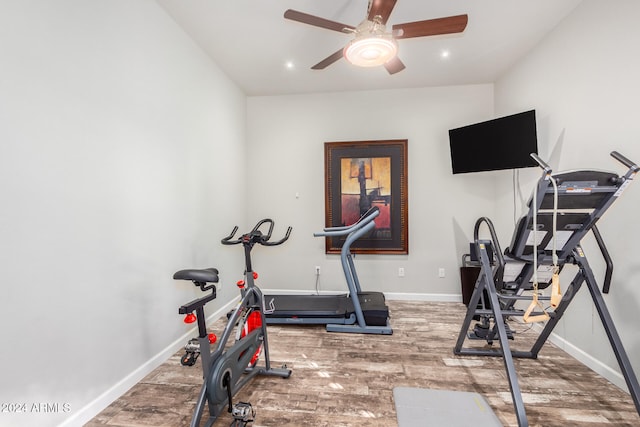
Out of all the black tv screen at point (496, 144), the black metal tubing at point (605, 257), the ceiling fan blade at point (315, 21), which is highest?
the ceiling fan blade at point (315, 21)

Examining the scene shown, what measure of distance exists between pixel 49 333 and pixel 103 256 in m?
0.49

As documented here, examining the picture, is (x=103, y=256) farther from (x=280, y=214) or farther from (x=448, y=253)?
(x=448, y=253)

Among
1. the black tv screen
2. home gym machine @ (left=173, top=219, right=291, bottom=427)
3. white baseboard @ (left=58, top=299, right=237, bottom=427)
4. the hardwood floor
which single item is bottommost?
the hardwood floor

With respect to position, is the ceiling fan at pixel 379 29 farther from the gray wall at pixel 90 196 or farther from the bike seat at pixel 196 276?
the bike seat at pixel 196 276

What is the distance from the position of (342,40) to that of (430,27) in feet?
3.69

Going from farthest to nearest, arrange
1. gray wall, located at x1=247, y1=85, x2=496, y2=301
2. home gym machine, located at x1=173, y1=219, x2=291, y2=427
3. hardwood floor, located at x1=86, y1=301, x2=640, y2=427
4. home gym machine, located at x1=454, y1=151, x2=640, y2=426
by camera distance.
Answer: gray wall, located at x1=247, y1=85, x2=496, y2=301
hardwood floor, located at x1=86, y1=301, x2=640, y2=427
home gym machine, located at x1=454, y1=151, x2=640, y2=426
home gym machine, located at x1=173, y1=219, x2=291, y2=427

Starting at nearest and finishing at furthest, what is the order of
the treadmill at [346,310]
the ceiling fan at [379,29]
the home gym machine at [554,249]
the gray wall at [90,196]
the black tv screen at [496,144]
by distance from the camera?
the gray wall at [90,196], the home gym machine at [554,249], the ceiling fan at [379,29], the black tv screen at [496,144], the treadmill at [346,310]

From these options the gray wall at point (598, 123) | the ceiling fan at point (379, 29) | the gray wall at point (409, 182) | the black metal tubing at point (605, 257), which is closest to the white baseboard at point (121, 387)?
the gray wall at point (409, 182)

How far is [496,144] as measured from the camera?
322 cm

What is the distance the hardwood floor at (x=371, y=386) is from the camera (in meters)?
1.76

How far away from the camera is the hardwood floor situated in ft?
5.76

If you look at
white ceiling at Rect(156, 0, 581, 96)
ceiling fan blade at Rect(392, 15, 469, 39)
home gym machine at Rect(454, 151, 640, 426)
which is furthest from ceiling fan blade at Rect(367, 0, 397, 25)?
home gym machine at Rect(454, 151, 640, 426)

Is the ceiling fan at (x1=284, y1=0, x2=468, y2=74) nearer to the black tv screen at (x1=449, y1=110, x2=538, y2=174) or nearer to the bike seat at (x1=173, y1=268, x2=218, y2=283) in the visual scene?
the black tv screen at (x1=449, y1=110, x2=538, y2=174)

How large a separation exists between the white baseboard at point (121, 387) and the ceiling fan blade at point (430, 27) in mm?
3063
